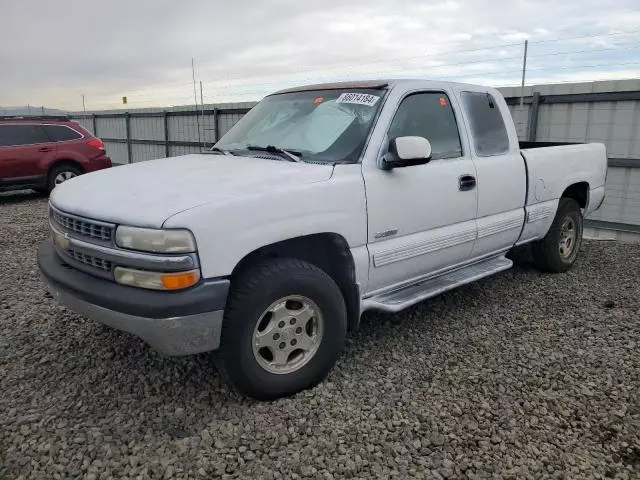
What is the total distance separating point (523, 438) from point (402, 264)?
1333 millimetres

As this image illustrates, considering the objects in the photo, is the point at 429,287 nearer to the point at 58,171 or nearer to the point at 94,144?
the point at 58,171

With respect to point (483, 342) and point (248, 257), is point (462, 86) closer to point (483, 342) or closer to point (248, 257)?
point (483, 342)

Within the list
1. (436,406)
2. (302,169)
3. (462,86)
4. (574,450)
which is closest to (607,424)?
(574,450)

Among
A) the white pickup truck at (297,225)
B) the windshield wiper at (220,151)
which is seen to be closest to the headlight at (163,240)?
the white pickup truck at (297,225)

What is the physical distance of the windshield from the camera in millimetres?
3547

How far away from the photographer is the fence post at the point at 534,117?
321 inches

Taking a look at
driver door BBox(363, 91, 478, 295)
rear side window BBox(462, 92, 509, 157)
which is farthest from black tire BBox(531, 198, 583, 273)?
driver door BBox(363, 91, 478, 295)

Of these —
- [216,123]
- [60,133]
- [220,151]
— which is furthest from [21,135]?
[220,151]

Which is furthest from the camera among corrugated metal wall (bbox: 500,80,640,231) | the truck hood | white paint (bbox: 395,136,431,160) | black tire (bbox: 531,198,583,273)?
corrugated metal wall (bbox: 500,80,640,231)

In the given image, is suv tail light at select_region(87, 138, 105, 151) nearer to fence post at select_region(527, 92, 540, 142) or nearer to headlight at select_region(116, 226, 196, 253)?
fence post at select_region(527, 92, 540, 142)

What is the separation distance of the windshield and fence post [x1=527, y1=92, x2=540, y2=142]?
5265 millimetres

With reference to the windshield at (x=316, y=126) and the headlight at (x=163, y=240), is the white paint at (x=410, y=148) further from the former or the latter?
the headlight at (x=163, y=240)

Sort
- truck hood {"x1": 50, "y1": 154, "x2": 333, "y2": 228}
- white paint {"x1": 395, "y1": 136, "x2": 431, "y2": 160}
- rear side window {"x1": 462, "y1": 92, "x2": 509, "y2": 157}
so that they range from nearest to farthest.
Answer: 1. truck hood {"x1": 50, "y1": 154, "x2": 333, "y2": 228}
2. white paint {"x1": 395, "y1": 136, "x2": 431, "y2": 160}
3. rear side window {"x1": 462, "y1": 92, "x2": 509, "y2": 157}

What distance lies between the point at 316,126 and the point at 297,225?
3.36 ft
